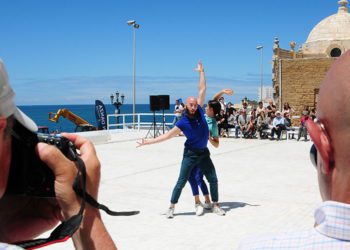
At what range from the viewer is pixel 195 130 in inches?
258

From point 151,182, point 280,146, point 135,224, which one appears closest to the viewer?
point 135,224

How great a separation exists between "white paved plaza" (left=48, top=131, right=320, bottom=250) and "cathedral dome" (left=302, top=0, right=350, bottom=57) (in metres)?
33.2

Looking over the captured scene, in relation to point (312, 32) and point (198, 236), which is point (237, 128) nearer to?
point (198, 236)

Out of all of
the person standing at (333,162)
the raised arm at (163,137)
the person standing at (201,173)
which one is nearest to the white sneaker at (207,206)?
the person standing at (201,173)

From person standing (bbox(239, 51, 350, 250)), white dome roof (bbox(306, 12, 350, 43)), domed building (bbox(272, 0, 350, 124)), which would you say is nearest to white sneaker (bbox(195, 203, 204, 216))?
person standing (bbox(239, 51, 350, 250))

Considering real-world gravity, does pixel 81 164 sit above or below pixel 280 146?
above

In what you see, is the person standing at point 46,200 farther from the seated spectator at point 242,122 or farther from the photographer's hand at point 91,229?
the seated spectator at point 242,122

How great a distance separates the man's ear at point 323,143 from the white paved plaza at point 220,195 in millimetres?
4542

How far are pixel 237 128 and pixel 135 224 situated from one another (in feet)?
48.1

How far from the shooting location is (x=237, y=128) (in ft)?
67.5

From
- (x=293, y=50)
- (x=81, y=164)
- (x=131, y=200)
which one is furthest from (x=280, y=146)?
(x=293, y=50)

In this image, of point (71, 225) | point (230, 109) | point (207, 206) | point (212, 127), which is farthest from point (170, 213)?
A: point (230, 109)

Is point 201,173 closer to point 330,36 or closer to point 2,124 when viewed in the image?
point 2,124

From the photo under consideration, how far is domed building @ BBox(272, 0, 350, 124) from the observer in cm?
3462
